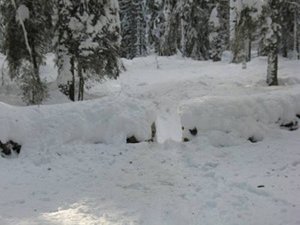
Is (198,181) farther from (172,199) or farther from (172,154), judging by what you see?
(172,154)

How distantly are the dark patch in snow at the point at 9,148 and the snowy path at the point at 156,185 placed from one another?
338mm

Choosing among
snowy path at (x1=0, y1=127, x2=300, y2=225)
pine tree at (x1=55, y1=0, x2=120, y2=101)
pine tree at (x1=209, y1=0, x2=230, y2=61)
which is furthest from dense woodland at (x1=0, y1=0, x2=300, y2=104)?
pine tree at (x1=209, y1=0, x2=230, y2=61)

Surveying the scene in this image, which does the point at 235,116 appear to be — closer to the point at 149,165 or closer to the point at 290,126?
the point at 290,126

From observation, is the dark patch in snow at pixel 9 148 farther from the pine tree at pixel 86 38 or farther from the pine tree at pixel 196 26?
the pine tree at pixel 196 26

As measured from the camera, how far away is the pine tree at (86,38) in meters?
16.3

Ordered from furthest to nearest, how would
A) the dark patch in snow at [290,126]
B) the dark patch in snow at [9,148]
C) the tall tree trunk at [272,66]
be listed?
the tall tree trunk at [272,66] → the dark patch in snow at [290,126] → the dark patch in snow at [9,148]

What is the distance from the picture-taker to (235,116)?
9852 millimetres

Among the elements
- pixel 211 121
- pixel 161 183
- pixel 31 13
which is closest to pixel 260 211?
pixel 161 183

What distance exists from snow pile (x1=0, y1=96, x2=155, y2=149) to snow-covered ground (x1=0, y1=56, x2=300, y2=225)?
0.02m

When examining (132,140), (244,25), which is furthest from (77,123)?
(244,25)

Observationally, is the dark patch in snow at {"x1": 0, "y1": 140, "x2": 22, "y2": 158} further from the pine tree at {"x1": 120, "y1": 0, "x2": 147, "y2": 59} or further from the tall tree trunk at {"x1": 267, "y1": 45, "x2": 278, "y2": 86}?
the pine tree at {"x1": 120, "y1": 0, "x2": 147, "y2": 59}

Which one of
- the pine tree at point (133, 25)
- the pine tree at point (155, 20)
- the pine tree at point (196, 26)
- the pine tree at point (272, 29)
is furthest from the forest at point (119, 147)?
the pine tree at point (133, 25)

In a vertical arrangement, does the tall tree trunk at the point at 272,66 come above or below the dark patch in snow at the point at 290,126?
above

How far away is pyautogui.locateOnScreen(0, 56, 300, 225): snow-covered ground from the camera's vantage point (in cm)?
623
